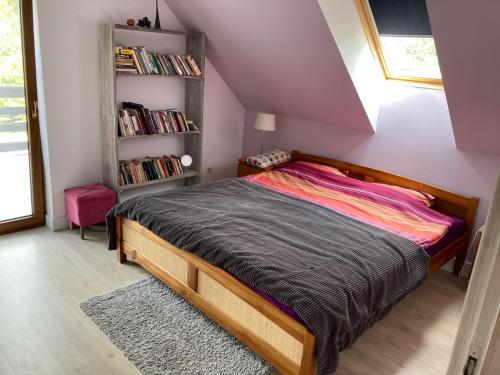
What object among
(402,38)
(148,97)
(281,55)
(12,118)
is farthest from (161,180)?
(402,38)

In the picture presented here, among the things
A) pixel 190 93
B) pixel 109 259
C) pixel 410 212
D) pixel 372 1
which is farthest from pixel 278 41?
pixel 109 259

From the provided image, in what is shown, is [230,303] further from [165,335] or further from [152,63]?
[152,63]

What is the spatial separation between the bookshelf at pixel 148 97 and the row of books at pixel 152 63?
0.18ft

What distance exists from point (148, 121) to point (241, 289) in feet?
7.30

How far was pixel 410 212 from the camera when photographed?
3.19 meters

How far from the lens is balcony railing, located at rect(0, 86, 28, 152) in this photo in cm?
334

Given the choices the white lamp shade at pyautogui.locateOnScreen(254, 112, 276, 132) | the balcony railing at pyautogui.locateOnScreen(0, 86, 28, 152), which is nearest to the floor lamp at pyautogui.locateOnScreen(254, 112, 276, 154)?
the white lamp shade at pyautogui.locateOnScreen(254, 112, 276, 132)

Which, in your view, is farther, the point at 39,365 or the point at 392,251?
the point at 392,251

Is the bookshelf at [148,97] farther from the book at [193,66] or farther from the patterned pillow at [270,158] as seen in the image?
the patterned pillow at [270,158]

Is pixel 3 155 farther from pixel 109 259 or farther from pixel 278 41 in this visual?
pixel 278 41

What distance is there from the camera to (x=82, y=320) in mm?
2479

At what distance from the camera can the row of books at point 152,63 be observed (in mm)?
3537

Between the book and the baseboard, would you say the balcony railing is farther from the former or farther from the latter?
the book

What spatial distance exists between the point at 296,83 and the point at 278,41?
519 millimetres
